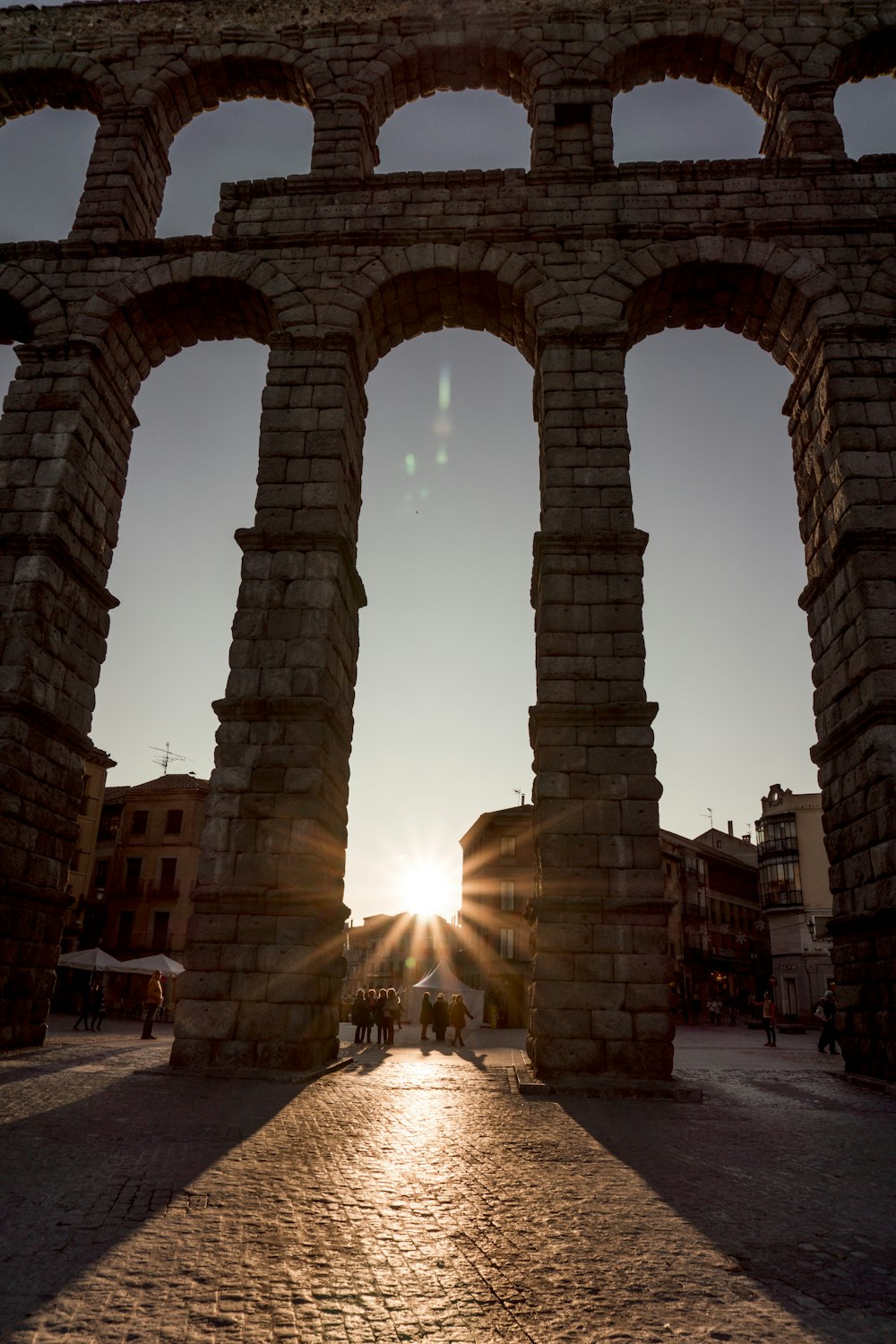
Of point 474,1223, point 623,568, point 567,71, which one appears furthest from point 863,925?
point 567,71

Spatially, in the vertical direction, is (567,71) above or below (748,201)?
above

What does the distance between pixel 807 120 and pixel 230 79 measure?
9.63 metres

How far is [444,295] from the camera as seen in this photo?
1276 centimetres

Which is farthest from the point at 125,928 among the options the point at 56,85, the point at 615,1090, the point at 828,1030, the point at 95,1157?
the point at 95,1157

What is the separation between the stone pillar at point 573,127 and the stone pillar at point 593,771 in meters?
4.18

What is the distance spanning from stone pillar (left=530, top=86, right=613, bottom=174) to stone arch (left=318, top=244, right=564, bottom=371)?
2.23 m

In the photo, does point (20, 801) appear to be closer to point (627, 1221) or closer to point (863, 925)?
point (627, 1221)

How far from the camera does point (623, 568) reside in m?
10.2

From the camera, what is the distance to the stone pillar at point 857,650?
9.12m

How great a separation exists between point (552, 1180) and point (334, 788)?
6525mm

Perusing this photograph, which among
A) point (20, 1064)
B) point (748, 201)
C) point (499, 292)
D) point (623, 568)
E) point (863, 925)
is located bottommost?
point (20, 1064)

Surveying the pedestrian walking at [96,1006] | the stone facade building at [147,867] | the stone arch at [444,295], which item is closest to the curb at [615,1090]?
the stone arch at [444,295]

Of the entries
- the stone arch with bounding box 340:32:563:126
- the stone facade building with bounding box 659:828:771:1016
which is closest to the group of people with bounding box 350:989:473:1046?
the stone arch with bounding box 340:32:563:126

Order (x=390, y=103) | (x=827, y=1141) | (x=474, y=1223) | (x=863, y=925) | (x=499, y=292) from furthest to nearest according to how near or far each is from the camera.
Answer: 1. (x=390, y=103)
2. (x=499, y=292)
3. (x=863, y=925)
4. (x=827, y=1141)
5. (x=474, y=1223)
